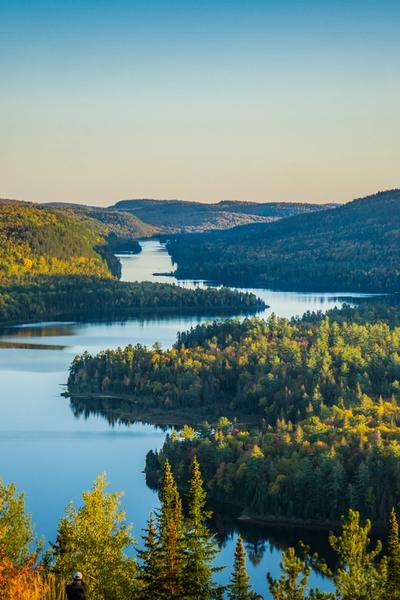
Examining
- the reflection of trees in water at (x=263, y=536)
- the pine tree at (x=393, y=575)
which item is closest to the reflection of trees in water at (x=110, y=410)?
the reflection of trees in water at (x=263, y=536)

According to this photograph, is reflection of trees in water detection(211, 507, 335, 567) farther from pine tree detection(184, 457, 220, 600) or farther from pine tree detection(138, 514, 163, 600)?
pine tree detection(138, 514, 163, 600)

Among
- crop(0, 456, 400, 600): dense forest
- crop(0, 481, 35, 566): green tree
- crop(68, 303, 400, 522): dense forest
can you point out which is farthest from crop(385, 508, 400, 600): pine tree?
crop(68, 303, 400, 522): dense forest

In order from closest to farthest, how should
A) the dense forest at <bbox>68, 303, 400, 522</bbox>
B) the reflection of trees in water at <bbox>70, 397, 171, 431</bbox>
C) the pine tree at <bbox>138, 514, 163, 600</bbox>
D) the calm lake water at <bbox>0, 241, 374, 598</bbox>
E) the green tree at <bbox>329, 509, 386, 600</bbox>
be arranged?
1. the pine tree at <bbox>138, 514, 163, 600</bbox>
2. the green tree at <bbox>329, 509, 386, 600</bbox>
3. the calm lake water at <bbox>0, 241, 374, 598</bbox>
4. the dense forest at <bbox>68, 303, 400, 522</bbox>
5. the reflection of trees in water at <bbox>70, 397, 171, 431</bbox>

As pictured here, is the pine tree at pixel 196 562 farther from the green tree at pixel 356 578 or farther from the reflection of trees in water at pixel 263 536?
the reflection of trees in water at pixel 263 536

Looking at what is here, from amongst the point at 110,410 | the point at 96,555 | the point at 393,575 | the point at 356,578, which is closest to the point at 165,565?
the point at 96,555

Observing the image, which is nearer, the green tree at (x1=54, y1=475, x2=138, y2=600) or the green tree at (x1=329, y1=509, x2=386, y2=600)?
the green tree at (x1=329, y1=509, x2=386, y2=600)

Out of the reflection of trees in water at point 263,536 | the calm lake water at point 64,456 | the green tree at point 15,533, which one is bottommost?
the reflection of trees in water at point 263,536

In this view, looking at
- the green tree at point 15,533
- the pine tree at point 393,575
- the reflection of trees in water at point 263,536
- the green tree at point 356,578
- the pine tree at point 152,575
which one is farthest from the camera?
the reflection of trees in water at point 263,536
